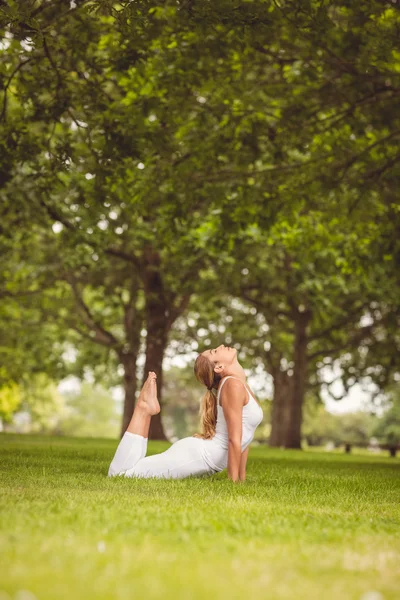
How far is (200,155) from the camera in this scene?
1412cm

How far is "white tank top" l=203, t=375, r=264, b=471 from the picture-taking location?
8.88m

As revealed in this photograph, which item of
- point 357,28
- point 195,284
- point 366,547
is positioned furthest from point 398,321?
point 366,547

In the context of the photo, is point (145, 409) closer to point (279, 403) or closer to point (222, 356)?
point (222, 356)

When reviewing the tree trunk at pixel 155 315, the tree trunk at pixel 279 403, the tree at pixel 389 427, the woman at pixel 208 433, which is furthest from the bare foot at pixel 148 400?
the tree at pixel 389 427

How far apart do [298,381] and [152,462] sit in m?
19.4

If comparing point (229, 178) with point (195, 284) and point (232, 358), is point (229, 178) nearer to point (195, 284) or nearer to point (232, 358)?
point (232, 358)

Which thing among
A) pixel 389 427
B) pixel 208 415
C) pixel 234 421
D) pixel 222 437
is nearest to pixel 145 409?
pixel 208 415

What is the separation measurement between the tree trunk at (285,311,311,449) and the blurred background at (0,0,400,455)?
6cm

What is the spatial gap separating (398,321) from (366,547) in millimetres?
22932

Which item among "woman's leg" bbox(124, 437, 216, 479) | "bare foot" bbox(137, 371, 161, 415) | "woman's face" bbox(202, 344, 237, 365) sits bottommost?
"woman's leg" bbox(124, 437, 216, 479)

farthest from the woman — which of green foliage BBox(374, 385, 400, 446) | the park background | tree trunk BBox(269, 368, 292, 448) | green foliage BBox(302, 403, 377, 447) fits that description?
green foliage BBox(302, 403, 377, 447)

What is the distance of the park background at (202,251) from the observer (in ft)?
14.9

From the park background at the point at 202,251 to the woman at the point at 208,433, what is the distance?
37cm

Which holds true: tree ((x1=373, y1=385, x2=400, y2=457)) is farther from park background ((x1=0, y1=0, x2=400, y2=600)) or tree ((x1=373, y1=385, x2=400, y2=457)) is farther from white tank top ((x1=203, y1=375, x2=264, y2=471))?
white tank top ((x1=203, y1=375, x2=264, y2=471))
